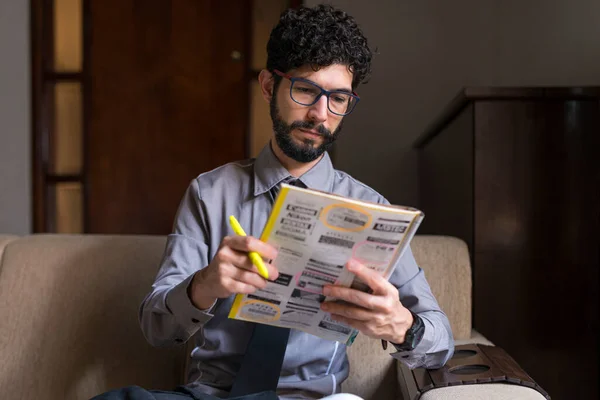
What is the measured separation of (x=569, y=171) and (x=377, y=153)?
138 centimetres

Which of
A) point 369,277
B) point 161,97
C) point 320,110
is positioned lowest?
point 369,277

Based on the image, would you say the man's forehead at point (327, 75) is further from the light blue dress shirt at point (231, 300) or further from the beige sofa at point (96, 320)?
the beige sofa at point (96, 320)

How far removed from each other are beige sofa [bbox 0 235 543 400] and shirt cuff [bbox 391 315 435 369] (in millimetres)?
201

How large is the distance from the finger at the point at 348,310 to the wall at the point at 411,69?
6.40 ft

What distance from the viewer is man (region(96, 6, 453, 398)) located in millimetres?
1072

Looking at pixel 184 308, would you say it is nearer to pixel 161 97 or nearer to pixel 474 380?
pixel 474 380

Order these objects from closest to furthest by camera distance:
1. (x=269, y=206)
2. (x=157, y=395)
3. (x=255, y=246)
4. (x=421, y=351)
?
1. (x=255, y=246)
2. (x=157, y=395)
3. (x=421, y=351)
4. (x=269, y=206)

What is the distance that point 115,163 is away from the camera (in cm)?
315

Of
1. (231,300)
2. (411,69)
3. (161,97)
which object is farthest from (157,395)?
(161,97)

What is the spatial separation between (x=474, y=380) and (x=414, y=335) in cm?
13

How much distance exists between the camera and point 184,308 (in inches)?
38.2

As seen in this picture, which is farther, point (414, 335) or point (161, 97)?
point (161, 97)

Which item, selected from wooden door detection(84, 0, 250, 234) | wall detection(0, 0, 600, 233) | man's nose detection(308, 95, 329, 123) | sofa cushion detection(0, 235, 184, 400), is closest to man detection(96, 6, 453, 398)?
man's nose detection(308, 95, 329, 123)

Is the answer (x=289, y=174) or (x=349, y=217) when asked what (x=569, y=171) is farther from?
(x=349, y=217)
